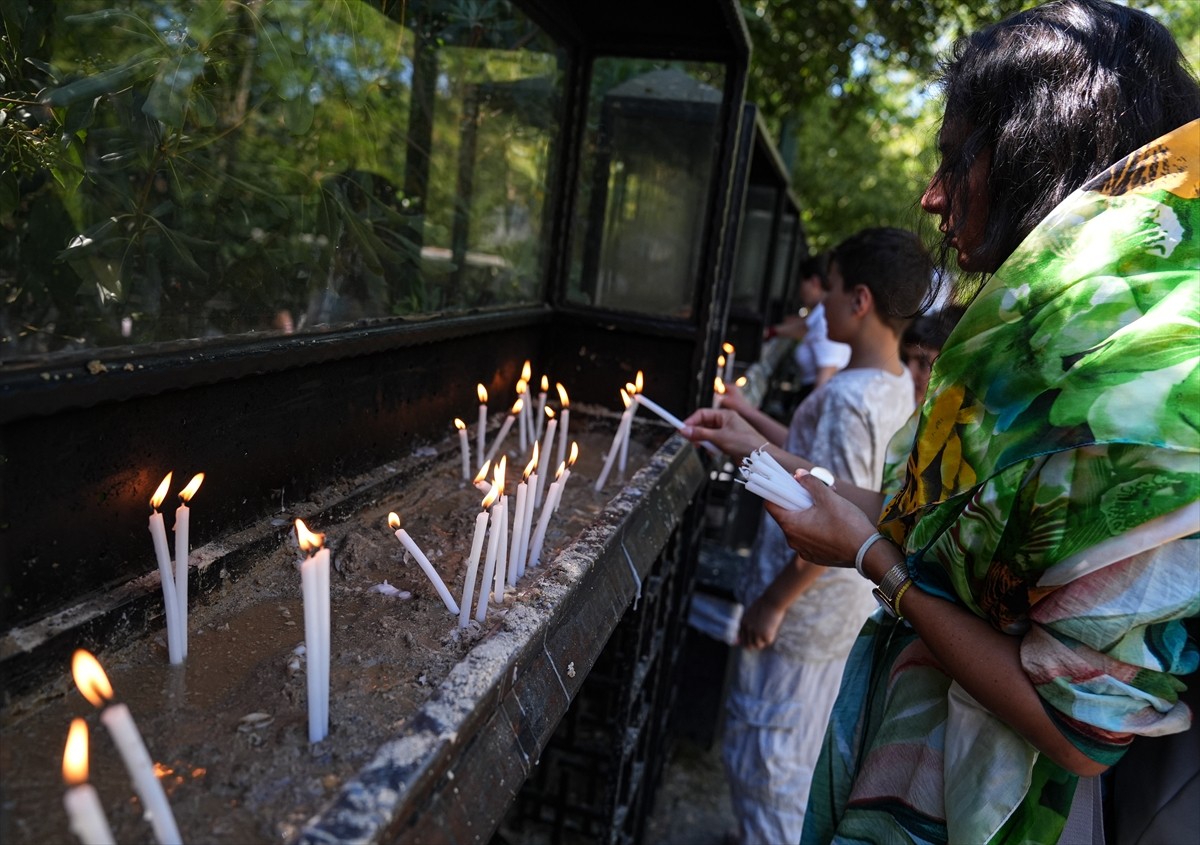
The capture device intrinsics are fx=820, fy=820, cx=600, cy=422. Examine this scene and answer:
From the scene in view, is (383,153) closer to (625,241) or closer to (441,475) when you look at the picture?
(441,475)

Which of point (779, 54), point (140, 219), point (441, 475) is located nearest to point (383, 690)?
point (140, 219)

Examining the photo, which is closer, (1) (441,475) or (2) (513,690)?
(2) (513,690)

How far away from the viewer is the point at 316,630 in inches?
43.9

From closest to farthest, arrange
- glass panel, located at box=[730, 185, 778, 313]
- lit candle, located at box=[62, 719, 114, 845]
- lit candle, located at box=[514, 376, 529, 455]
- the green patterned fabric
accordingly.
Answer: lit candle, located at box=[62, 719, 114, 845]
the green patterned fabric
lit candle, located at box=[514, 376, 529, 455]
glass panel, located at box=[730, 185, 778, 313]

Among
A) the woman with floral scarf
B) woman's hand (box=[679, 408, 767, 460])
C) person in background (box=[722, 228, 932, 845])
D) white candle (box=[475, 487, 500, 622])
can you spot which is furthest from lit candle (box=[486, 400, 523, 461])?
person in background (box=[722, 228, 932, 845])

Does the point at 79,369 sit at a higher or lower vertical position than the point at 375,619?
higher

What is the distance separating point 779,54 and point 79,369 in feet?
25.6

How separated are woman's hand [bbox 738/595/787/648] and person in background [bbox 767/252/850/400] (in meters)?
2.53

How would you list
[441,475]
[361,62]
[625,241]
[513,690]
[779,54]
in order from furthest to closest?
[779,54] < [625,241] < [441,475] < [361,62] < [513,690]

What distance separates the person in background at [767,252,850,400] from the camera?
7000 mm

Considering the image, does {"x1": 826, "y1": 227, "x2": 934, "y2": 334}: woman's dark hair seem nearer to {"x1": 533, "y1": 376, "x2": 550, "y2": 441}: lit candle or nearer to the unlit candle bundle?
{"x1": 533, "y1": 376, "x2": 550, "y2": 441}: lit candle

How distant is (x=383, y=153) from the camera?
7.68 feet

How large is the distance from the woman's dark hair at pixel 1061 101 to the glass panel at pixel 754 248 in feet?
18.5

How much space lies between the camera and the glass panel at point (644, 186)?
138 inches
